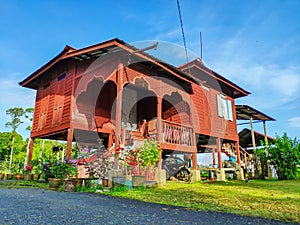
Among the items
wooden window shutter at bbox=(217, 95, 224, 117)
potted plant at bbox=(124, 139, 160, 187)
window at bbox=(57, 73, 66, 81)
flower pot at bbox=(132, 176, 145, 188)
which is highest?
window at bbox=(57, 73, 66, 81)

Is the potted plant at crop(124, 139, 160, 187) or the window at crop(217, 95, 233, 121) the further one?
the window at crop(217, 95, 233, 121)

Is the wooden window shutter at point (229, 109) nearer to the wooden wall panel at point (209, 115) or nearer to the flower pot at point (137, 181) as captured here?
the wooden wall panel at point (209, 115)

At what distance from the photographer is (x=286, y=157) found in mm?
12133

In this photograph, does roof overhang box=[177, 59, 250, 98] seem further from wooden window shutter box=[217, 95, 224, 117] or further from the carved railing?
the carved railing

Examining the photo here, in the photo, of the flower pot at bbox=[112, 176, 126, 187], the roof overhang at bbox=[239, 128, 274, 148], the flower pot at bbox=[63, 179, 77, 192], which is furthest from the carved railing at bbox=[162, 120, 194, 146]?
the roof overhang at bbox=[239, 128, 274, 148]

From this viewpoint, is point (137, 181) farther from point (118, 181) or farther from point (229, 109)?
point (229, 109)

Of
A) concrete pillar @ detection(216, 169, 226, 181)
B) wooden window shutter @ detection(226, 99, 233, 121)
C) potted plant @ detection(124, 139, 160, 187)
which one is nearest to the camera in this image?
→ potted plant @ detection(124, 139, 160, 187)

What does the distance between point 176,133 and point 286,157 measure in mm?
6525

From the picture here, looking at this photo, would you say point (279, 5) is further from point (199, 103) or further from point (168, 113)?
point (168, 113)

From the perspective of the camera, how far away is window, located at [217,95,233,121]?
1331cm

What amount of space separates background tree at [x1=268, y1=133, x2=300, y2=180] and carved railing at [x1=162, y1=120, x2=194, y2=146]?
211 inches

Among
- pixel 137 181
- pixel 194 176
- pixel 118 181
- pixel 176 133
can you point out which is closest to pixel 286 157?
pixel 194 176

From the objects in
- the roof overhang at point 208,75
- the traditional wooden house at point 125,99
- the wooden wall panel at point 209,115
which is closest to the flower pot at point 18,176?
the traditional wooden house at point 125,99

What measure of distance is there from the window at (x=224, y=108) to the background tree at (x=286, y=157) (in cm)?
284
